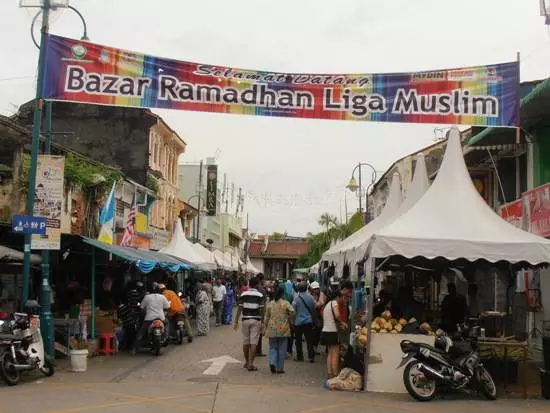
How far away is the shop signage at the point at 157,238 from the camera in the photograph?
36.2m

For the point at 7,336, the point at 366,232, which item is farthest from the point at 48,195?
the point at 366,232

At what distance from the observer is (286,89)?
12.1 meters

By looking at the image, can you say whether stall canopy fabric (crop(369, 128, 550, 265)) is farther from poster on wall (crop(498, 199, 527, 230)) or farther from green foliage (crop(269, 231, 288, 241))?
green foliage (crop(269, 231, 288, 241))

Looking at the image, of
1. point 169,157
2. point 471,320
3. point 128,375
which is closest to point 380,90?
point 471,320

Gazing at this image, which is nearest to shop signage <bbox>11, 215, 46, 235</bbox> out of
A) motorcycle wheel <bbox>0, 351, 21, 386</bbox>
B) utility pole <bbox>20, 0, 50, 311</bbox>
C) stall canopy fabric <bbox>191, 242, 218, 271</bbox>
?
utility pole <bbox>20, 0, 50, 311</bbox>

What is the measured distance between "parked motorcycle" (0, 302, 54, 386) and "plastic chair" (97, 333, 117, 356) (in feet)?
11.7

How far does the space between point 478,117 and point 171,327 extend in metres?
10.1

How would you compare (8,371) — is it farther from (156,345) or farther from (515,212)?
(515,212)

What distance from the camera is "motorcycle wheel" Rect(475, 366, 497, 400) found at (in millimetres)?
10188

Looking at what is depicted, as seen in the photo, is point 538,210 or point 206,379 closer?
point 206,379

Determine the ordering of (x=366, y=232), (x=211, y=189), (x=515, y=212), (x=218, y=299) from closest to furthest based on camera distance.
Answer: (x=366, y=232)
(x=515, y=212)
(x=218, y=299)
(x=211, y=189)

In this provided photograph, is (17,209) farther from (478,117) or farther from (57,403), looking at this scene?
(478,117)

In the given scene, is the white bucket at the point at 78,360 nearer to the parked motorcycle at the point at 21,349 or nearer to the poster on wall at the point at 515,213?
the parked motorcycle at the point at 21,349

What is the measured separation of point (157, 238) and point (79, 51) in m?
26.2
